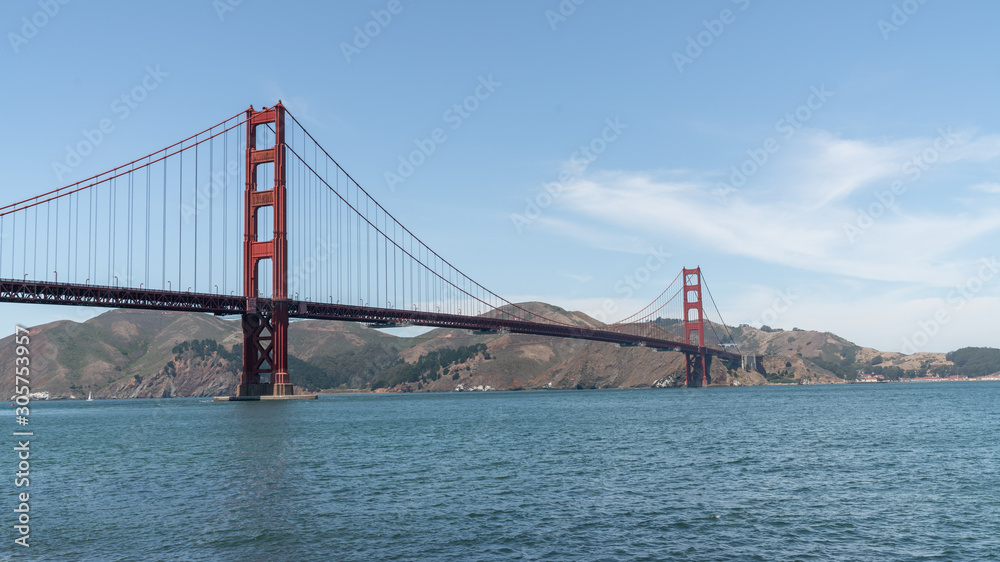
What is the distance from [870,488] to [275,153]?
3282 inches

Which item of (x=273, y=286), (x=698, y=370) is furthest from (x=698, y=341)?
(x=273, y=286)

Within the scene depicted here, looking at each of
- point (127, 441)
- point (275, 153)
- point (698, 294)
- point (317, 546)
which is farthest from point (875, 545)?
point (698, 294)

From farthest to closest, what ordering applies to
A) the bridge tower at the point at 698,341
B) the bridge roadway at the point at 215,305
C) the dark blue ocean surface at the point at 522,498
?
the bridge tower at the point at 698,341, the bridge roadway at the point at 215,305, the dark blue ocean surface at the point at 522,498

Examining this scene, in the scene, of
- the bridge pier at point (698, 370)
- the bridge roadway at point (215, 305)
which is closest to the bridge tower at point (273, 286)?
the bridge roadway at point (215, 305)

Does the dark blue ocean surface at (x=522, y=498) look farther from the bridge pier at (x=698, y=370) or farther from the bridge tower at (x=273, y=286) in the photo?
the bridge pier at (x=698, y=370)

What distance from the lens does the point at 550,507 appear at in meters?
22.3

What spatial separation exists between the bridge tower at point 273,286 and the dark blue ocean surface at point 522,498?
4552 cm

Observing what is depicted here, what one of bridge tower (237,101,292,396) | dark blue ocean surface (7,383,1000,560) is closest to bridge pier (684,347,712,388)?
bridge tower (237,101,292,396)

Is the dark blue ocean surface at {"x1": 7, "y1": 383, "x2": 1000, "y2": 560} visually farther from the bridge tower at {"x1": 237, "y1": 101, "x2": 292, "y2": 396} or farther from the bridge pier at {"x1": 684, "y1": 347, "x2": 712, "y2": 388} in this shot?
the bridge pier at {"x1": 684, "y1": 347, "x2": 712, "y2": 388}

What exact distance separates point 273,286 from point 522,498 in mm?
72571

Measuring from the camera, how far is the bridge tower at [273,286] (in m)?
90.2

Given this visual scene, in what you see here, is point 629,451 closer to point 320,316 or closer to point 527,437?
point 527,437

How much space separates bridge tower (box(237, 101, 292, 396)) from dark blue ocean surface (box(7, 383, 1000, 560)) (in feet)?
149

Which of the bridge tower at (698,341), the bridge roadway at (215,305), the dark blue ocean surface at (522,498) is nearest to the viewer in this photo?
the dark blue ocean surface at (522,498)
